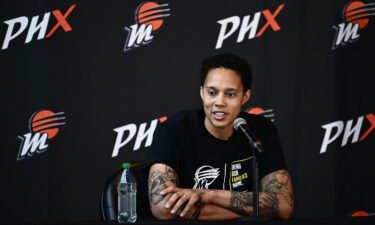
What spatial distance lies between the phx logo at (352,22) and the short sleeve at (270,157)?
4.88 ft

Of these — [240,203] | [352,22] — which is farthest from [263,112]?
[240,203]

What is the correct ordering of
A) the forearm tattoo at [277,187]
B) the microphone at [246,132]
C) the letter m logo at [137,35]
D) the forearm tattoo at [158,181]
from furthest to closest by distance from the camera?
the letter m logo at [137,35], the forearm tattoo at [277,187], the forearm tattoo at [158,181], the microphone at [246,132]

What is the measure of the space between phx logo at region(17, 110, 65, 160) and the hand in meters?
1.47

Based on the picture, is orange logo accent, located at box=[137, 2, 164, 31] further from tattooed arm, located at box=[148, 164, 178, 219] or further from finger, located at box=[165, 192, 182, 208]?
finger, located at box=[165, 192, 182, 208]

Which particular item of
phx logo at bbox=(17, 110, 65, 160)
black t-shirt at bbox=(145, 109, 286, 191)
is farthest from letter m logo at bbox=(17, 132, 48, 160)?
black t-shirt at bbox=(145, 109, 286, 191)

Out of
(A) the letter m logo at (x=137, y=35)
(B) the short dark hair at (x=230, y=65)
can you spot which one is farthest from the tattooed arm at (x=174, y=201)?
(A) the letter m logo at (x=137, y=35)

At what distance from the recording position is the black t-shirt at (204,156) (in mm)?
2471

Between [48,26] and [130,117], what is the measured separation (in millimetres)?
798

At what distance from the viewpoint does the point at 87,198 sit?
351cm

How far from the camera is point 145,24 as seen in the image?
360 cm

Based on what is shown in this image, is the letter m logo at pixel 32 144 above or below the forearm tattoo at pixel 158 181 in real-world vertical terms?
above

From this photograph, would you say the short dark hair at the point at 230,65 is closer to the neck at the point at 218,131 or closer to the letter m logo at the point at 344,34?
the neck at the point at 218,131

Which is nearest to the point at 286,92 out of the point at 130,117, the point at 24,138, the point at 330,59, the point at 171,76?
the point at 330,59

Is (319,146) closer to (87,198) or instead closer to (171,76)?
(171,76)
